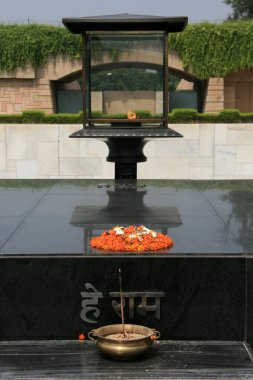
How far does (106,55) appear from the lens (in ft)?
19.0

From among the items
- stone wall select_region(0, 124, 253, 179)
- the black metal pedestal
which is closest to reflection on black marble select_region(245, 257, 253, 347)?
the black metal pedestal

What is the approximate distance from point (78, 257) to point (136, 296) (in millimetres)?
358

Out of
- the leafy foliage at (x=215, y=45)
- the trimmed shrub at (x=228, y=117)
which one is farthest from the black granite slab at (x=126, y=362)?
the leafy foliage at (x=215, y=45)

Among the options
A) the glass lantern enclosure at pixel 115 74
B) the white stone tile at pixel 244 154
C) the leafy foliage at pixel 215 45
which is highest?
the leafy foliage at pixel 215 45

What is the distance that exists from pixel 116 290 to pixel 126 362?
474 millimetres

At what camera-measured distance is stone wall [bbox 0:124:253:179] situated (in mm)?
10633

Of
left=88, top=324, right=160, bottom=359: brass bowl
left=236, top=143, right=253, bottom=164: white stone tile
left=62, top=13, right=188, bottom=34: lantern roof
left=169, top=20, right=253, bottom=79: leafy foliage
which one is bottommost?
left=88, top=324, right=160, bottom=359: brass bowl

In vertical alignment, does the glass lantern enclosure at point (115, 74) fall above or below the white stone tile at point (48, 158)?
above

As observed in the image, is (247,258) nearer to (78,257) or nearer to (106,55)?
(78,257)

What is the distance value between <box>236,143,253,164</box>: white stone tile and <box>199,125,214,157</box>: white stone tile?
49cm

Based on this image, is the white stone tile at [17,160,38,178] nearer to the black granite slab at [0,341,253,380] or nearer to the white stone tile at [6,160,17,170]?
the white stone tile at [6,160,17,170]

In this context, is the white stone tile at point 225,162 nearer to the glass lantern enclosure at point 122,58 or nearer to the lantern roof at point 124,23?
the glass lantern enclosure at point 122,58

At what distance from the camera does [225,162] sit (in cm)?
1075

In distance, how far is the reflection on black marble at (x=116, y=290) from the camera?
10.3ft
